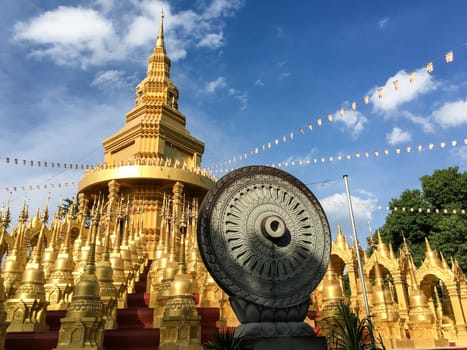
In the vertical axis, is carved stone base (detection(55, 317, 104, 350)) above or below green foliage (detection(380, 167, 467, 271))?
below

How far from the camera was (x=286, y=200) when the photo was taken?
7398 mm

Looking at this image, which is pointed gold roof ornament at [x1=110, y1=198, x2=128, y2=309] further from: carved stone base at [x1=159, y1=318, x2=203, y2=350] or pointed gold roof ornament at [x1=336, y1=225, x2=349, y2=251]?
pointed gold roof ornament at [x1=336, y1=225, x2=349, y2=251]

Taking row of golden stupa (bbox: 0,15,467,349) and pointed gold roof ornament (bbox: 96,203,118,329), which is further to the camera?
pointed gold roof ornament (bbox: 96,203,118,329)

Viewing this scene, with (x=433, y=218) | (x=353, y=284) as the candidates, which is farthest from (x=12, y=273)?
(x=433, y=218)

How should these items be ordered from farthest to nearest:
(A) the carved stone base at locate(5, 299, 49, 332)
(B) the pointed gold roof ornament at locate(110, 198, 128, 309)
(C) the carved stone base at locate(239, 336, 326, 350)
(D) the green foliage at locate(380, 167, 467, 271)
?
1. (D) the green foliage at locate(380, 167, 467, 271)
2. (B) the pointed gold roof ornament at locate(110, 198, 128, 309)
3. (A) the carved stone base at locate(5, 299, 49, 332)
4. (C) the carved stone base at locate(239, 336, 326, 350)

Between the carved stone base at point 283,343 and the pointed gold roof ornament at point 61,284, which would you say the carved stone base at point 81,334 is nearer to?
the carved stone base at point 283,343

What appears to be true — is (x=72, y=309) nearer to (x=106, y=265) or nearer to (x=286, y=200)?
(x=106, y=265)

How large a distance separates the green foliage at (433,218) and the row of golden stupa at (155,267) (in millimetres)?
6416

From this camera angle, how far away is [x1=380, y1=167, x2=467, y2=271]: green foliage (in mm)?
28250

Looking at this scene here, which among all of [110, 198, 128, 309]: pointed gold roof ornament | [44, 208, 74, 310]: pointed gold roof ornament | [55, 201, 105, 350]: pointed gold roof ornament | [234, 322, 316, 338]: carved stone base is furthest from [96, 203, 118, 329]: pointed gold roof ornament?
[234, 322, 316, 338]: carved stone base

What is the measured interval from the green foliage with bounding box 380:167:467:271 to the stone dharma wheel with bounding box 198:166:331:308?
79.0 ft

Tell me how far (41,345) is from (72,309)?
1.67 m

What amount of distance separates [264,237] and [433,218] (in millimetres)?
28931

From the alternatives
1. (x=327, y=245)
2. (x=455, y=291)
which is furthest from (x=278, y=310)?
(x=455, y=291)
